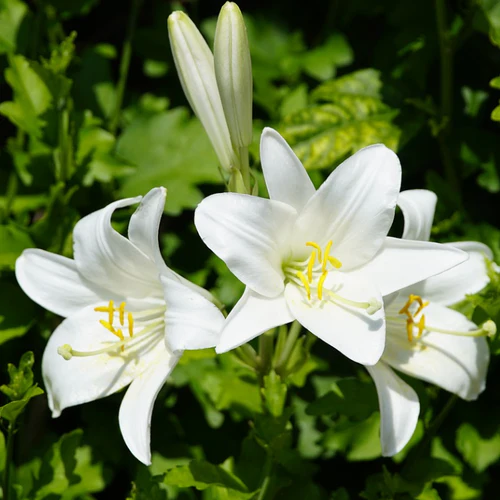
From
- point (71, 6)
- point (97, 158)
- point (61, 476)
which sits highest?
point (71, 6)

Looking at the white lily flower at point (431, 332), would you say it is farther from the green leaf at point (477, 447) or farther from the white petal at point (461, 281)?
the green leaf at point (477, 447)

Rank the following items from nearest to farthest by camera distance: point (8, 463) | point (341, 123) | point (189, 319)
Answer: point (189, 319)
point (8, 463)
point (341, 123)

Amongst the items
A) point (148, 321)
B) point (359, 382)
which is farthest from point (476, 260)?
point (148, 321)

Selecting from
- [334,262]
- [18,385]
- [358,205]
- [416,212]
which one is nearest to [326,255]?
[334,262]

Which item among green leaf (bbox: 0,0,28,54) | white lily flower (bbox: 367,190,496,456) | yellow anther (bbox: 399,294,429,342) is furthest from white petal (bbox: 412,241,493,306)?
green leaf (bbox: 0,0,28,54)

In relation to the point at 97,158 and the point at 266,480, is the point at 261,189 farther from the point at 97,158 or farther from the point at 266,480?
the point at 266,480
